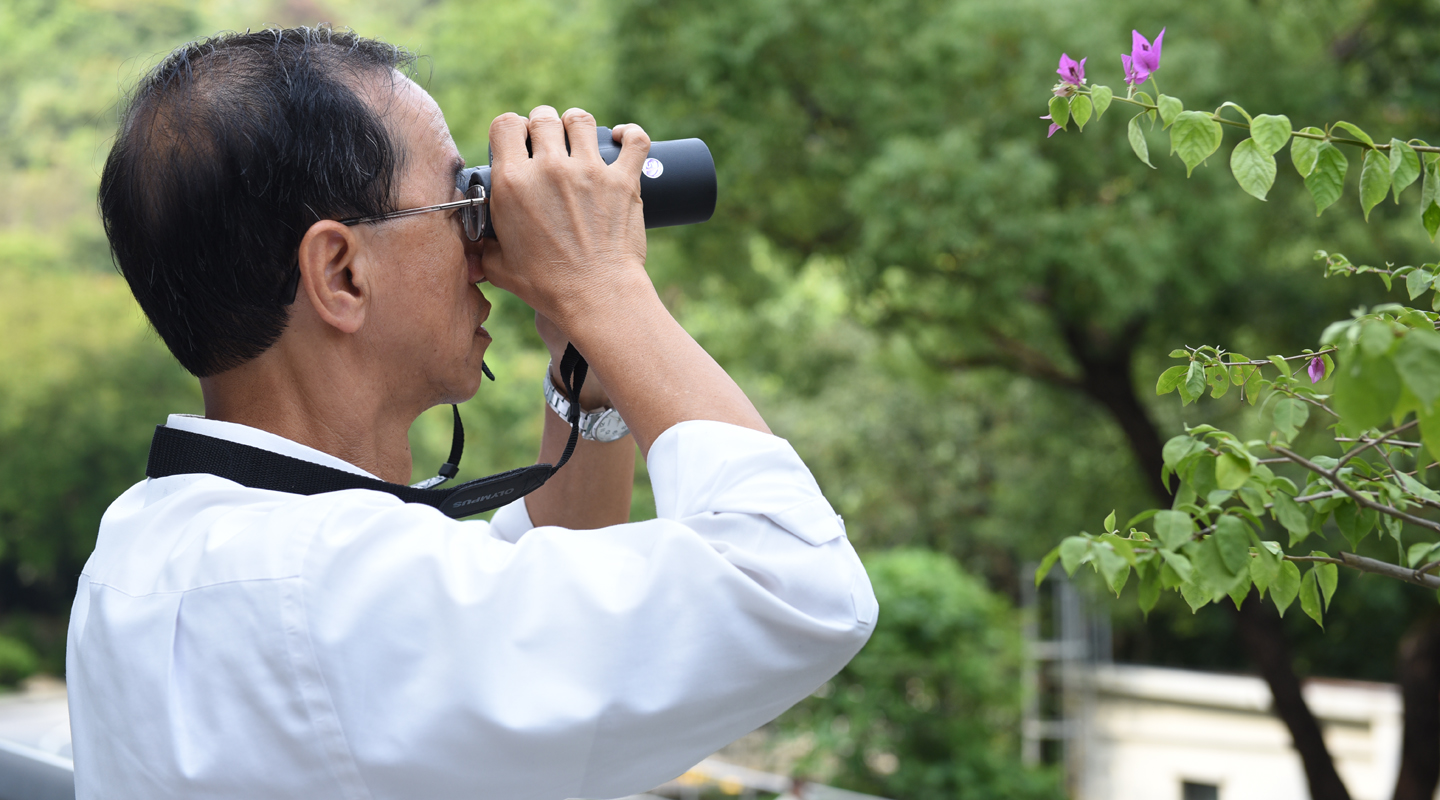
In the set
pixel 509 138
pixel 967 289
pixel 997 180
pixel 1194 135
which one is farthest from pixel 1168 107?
pixel 967 289

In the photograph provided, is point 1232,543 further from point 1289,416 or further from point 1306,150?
point 1306,150

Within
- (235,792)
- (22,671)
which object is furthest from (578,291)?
(22,671)

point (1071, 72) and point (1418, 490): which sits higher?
point (1071, 72)

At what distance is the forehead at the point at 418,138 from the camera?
0.83 metres

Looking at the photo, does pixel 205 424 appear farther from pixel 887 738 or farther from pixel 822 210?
pixel 887 738

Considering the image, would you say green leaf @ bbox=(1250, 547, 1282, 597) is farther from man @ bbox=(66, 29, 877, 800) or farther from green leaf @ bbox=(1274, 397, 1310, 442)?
man @ bbox=(66, 29, 877, 800)

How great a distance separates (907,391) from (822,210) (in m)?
4.83

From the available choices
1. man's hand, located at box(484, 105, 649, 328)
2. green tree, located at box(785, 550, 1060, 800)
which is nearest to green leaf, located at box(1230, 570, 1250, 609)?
man's hand, located at box(484, 105, 649, 328)

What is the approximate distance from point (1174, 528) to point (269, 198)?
24.6 inches

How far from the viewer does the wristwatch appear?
101cm

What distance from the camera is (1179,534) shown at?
675 mm

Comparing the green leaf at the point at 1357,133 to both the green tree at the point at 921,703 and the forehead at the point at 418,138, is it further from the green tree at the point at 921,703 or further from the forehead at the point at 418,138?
the green tree at the point at 921,703

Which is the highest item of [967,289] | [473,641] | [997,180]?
[997,180]

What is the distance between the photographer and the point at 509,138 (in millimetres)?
792
